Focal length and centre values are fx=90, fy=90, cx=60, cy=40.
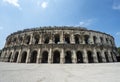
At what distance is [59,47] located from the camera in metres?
18.8

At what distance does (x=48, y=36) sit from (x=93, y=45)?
10.4 metres

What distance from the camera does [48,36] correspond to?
21.0 metres

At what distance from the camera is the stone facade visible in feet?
61.6

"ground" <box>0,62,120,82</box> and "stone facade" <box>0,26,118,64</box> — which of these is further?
"stone facade" <box>0,26,118,64</box>

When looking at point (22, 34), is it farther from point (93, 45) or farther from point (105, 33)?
point (105, 33)

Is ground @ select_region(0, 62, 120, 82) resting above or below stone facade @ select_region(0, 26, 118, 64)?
below

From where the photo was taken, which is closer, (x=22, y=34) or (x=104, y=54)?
(x=104, y=54)

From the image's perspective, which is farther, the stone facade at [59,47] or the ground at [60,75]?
the stone facade at [59,47]

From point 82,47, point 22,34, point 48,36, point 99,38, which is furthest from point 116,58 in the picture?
point 22,34

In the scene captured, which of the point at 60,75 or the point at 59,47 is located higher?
the point at 59,47

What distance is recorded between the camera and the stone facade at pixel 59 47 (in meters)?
18.8

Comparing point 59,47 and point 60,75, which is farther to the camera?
point 59,47

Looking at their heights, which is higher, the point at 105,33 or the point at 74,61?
the point at 105,33

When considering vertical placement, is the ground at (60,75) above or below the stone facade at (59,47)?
below
